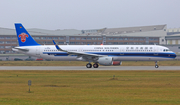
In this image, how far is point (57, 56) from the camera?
46.8 m

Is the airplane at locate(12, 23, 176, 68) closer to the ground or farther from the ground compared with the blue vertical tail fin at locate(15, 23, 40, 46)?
closer to the ground

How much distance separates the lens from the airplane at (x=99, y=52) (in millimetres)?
44469

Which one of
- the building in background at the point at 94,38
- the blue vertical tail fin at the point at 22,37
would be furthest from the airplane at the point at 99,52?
the building in background at the point at 94,38

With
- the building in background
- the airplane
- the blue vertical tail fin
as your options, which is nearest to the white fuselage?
the airplane

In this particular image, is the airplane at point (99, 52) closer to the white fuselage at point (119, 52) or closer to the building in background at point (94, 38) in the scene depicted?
the white fuselage at point (119, 52)

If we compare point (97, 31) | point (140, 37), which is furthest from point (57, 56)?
point (97, 31)

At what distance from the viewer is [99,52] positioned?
151 feet

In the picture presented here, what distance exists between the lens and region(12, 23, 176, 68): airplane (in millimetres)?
44469

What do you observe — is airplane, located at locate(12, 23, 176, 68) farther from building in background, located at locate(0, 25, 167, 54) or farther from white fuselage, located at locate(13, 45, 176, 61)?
building in background, located at locate(0, 25, 167, 54)

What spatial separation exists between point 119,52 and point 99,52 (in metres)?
3.56

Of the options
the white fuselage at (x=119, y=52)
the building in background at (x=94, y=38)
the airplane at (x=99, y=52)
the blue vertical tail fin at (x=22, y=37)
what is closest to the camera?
the airplane at (x=99, y=52)

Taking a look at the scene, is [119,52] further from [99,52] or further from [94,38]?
[94,38]

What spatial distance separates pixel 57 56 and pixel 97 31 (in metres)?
126
